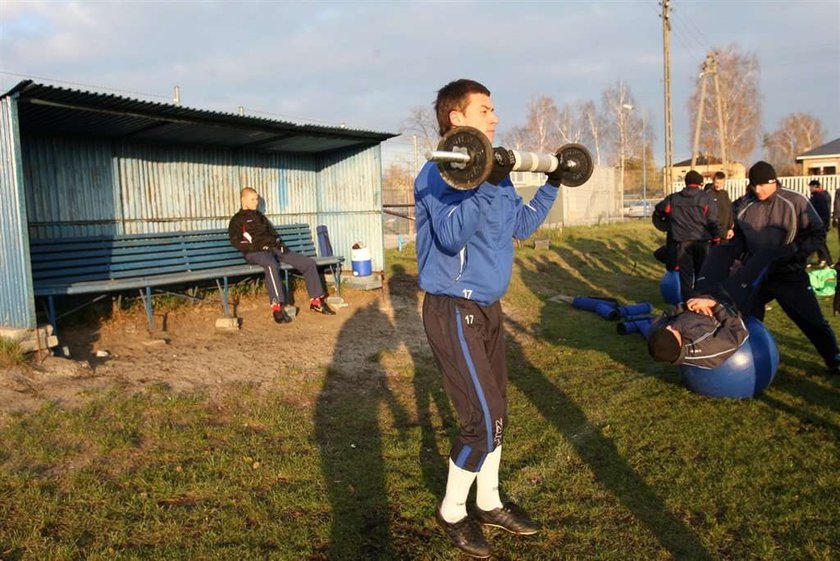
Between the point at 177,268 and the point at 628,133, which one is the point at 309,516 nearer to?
the point at 177,268

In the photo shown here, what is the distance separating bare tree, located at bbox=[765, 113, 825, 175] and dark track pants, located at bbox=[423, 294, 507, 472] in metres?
82.4

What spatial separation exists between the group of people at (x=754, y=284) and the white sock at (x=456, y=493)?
183cm

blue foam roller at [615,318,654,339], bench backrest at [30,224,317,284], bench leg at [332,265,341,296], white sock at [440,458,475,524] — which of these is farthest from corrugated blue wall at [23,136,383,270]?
white sock at [440,458,475,524]

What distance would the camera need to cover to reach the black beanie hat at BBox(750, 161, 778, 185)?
5.96 meters

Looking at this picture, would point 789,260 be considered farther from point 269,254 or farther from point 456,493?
point 269,254

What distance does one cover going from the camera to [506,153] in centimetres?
285

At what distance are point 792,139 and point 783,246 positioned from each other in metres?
84.4

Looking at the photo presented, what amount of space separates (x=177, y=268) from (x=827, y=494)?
787 centimetres

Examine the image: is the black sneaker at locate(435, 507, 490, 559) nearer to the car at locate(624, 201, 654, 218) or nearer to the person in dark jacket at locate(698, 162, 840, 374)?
the person in dark jacket at locate(698, 162, 840, 374)

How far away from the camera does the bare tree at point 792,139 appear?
249 ft

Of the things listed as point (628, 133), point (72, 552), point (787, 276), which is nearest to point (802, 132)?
point (628, 133)

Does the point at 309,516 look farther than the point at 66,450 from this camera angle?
No

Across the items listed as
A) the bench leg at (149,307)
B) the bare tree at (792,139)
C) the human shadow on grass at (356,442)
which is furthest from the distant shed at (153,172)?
the bare tree at (792,139)

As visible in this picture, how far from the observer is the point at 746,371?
5.17 metres
